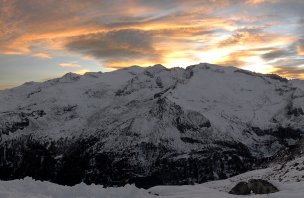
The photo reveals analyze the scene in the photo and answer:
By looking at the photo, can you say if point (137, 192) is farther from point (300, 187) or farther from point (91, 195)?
point (300, 187)

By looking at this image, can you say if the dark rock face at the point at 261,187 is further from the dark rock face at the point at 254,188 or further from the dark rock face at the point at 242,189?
the dark rock face at the point at 242,189

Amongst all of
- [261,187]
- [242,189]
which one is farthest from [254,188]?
[261,187]

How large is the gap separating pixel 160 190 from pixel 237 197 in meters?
5.38

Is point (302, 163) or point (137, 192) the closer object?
point (137, 192)

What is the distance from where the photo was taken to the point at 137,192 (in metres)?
19.2

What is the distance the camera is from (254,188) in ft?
Result: 85.3

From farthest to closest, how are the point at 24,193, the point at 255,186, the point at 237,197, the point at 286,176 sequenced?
the point at 286,176
the point at 255,186
the point at 237,197
the point at 24,193

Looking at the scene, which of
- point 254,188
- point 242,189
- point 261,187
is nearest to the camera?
point 261,187

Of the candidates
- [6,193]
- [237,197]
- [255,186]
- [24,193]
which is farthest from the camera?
[255,186]

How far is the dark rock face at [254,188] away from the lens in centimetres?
2453

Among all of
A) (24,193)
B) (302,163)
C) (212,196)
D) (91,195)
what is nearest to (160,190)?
(212,196)

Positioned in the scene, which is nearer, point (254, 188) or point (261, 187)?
point (261, 187)

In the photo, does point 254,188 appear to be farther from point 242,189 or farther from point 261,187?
point 261,187

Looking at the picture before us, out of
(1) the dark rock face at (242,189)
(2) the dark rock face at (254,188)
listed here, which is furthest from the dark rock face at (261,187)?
(1) the dark rock face at (242,189)
